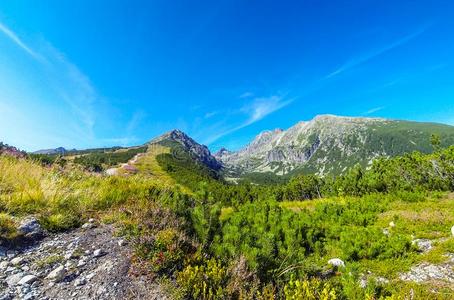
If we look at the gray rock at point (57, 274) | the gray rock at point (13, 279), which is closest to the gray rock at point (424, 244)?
the gray rock at point (57, 274)

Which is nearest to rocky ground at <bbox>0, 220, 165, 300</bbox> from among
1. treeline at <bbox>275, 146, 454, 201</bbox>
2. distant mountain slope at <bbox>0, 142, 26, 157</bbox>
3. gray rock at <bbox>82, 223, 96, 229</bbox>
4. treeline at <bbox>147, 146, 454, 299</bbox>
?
treeline at <bbox>147, 146, 454, 299</bbox>

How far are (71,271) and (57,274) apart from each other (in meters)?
0.26

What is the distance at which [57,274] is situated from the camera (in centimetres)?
500

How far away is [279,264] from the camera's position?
668 cm

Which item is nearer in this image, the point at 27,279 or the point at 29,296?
the point at 29,296

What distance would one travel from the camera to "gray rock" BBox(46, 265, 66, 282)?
4943 millimetres

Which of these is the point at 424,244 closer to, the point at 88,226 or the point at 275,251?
the point at 275,251

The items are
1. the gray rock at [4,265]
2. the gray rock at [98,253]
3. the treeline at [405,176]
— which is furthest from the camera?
the treeline at [405,176]

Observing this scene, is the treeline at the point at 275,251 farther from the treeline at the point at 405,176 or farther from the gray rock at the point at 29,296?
the treeline at the point at 405,176

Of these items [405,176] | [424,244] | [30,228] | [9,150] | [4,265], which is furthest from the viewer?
[405,176]

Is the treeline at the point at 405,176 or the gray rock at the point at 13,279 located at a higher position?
the treeline at the point at 405,176

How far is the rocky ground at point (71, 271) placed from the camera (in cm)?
464

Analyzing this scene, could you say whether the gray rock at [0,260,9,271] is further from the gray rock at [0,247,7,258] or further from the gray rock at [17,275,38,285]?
the gray rock at [17,275,38,285]

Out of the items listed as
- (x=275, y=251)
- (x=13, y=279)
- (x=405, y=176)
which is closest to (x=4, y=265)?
(x=13, y=279)
